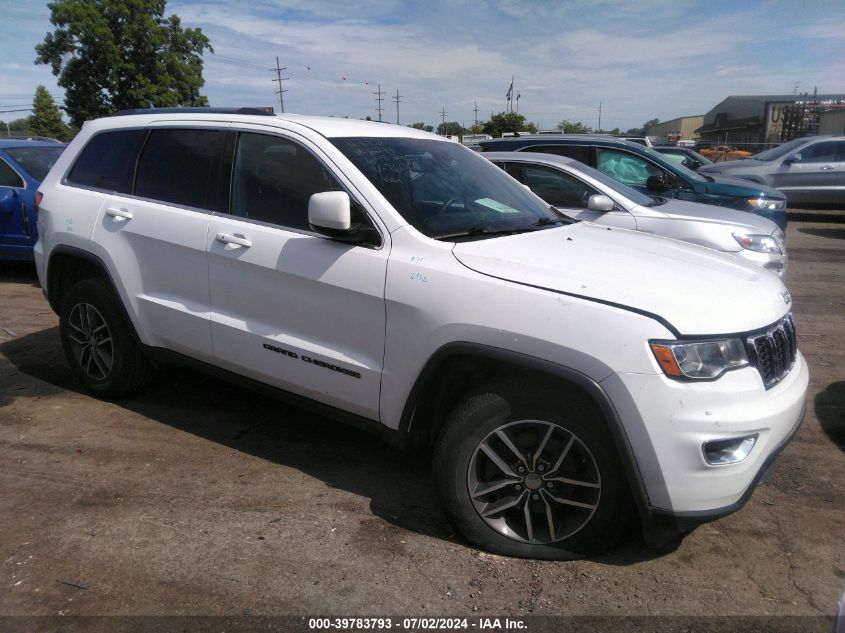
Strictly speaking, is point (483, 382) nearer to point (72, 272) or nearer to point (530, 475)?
point (530, 475)

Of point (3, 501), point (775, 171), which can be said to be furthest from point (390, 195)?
point (775, 171)

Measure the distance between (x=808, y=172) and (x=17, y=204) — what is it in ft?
48.5

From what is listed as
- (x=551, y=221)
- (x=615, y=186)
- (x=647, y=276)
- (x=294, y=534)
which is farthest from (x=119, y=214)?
(x=615, y=186)

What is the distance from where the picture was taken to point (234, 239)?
12.2 feet

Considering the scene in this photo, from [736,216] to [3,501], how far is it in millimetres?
6685

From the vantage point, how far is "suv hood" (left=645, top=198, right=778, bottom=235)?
661 centimetres

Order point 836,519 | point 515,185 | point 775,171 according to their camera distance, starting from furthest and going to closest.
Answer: point 775,171 < point 515,185 < point 836,519

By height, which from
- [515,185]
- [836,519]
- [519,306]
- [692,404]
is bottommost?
[836,519]

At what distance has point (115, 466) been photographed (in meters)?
3.86

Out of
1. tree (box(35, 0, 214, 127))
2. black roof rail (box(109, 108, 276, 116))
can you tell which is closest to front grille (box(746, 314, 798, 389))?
black roof rail (box(109, 108, 276, 116))

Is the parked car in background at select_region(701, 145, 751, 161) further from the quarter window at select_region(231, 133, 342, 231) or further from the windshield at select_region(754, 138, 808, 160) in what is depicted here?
the quarter window at select_region(231, 133, 342, 231)

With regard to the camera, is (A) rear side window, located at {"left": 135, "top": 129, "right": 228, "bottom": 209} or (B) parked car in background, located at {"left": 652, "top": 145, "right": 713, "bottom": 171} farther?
(B) parked car in background, located at {"left": 652, "top": 145, "right": 713, "bottom": 171}

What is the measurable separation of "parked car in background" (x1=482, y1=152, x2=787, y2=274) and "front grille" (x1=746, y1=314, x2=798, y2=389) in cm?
335

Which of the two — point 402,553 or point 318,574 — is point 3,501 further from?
point 402,553
